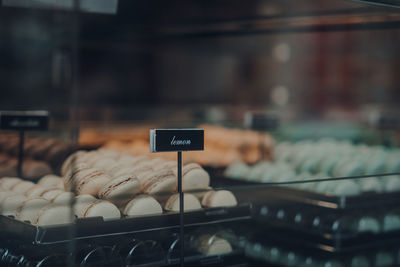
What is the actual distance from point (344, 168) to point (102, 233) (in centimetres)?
98

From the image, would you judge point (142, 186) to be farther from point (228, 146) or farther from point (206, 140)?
point (228, 146)

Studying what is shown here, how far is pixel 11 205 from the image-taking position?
0.88 metres

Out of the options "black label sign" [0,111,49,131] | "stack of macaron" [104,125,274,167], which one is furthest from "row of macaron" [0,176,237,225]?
"stack of macaron" [104,125,274,167]

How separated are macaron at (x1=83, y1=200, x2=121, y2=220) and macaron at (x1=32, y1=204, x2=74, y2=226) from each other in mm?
30

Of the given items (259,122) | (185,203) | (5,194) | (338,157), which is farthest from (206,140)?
(259,122)

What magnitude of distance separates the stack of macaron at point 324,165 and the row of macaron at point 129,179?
Result: 1.46 ft

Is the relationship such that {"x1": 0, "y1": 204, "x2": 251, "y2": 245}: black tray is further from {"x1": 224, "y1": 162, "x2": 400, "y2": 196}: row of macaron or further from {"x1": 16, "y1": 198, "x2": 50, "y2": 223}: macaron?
{"x1": 224, "y1": 162, "x2": 400, "y2": 196}: row of macaron

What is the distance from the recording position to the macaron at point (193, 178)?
951 mm

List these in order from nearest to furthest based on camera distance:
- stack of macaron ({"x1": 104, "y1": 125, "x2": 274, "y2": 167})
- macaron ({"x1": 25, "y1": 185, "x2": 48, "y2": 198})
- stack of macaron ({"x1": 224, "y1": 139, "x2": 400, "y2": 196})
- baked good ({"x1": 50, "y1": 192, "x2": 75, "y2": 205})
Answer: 1. baked good ({"x1": 50, "y1": 192, "x2": 75, "y2": 205})
2. macaron ({"x1": 25, "y1": 185, "x2": 48, "y2": 198})
3. stack of macaron ({"x1": 224, "y1": 139, "x2": 400, "y2": 196})
4. stack of macaron ({"x1": 104, "y1": 125, "x2": 274, "y2": 167})

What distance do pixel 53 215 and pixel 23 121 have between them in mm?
530

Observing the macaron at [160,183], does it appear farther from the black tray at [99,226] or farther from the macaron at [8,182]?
the macaron at [8,182]

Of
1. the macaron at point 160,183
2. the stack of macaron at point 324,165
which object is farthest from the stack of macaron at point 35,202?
the stack of macaron at point 324,165

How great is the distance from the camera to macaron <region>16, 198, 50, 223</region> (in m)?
0.82

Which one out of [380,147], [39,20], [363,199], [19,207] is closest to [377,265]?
[363,199]
